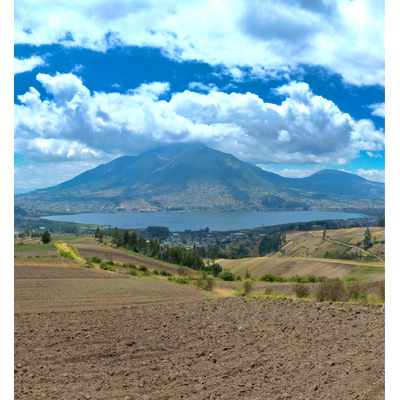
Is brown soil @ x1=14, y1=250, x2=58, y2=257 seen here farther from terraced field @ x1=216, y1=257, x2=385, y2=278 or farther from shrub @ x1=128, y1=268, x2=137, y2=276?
terraced field @ x1=216, y1=257, x2=385, y2=278

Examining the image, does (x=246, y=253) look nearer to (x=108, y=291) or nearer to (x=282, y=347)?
(x=108, y=291)

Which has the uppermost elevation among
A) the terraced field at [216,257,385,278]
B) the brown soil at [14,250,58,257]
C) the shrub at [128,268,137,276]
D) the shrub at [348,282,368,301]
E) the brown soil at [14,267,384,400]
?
the brown soil at [14,267,384,400]

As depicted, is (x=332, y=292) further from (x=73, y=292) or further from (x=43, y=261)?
(x=43, y=261)

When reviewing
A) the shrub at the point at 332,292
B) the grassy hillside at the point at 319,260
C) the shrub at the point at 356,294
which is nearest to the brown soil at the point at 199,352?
the shrub at the point at 332,292

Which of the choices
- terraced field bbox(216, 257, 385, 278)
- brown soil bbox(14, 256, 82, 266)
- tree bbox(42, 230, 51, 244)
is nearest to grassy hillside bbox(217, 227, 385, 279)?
terraced field bbox(216, 257, 385, 278)

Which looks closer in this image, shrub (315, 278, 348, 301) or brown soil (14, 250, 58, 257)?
shrub (315, 278, 348, 301)

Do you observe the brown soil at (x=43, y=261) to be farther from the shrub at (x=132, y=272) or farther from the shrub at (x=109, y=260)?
the shrub at (x=132, y=272)

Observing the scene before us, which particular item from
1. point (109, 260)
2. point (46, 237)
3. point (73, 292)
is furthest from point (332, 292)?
point (46, 237)

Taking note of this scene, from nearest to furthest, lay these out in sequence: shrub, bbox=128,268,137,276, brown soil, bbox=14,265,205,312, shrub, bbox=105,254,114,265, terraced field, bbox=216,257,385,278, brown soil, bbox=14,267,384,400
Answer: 1. brown soil, bbox=14,267,384,400
2. brown soil, bbox=14,265,205,312
3. shrub, bbox=128,268,137,276
4. shrub, bbox=105,254,114,265
5. terraced field, bbox=216,257,385,278
